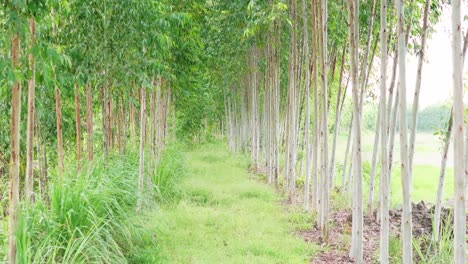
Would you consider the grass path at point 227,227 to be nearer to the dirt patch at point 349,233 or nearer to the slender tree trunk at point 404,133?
the dirt patch at point 349,233

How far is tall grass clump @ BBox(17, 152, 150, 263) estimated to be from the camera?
408 cm

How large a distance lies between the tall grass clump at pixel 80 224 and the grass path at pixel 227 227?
59cm

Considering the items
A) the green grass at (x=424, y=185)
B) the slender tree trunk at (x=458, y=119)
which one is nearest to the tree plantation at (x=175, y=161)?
the slender tree trunk at (x=458, y=119)

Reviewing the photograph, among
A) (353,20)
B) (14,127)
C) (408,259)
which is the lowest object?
(408,259)

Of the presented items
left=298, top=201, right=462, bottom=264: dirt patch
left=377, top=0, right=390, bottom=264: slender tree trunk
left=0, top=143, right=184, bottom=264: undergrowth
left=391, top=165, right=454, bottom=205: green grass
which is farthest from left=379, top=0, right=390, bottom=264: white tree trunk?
left=391, top=165, right=454, bottom=205: green grass

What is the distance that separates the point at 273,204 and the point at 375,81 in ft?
10.9

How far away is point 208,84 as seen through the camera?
21.0 m

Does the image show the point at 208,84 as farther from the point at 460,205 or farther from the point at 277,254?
the point at 460,205

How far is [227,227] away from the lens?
7320 millimetres

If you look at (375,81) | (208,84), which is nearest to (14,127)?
(375,81)

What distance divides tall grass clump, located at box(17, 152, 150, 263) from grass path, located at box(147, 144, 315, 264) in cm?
59

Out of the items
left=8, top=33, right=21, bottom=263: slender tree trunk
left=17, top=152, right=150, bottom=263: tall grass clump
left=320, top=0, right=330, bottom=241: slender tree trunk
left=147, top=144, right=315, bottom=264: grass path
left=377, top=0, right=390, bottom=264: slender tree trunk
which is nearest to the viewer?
left=8, top=33, right=21, bottom=263: slender tree trunk

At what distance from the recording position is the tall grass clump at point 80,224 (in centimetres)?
408

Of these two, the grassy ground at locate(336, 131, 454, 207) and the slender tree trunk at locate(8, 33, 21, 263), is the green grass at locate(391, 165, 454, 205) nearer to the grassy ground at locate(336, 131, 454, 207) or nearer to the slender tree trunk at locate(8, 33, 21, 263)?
the grassy ground at locate(336, 131, 454, 207)
